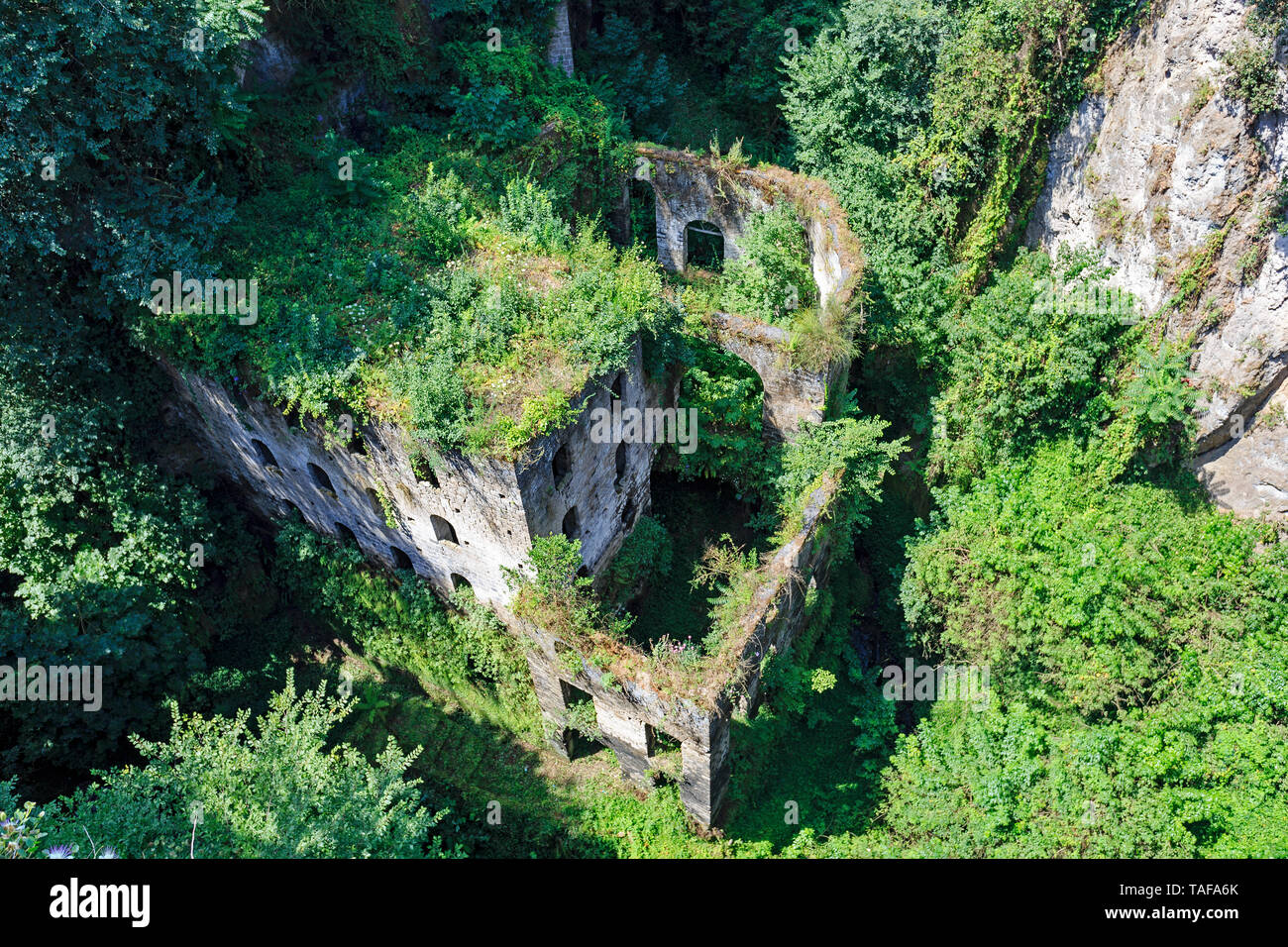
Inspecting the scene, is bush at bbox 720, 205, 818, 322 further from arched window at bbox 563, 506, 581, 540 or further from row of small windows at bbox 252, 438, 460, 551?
row of small windows at bbox 252, 438, 460, 551

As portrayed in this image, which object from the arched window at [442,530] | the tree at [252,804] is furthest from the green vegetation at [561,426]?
the arched window at [442,530]

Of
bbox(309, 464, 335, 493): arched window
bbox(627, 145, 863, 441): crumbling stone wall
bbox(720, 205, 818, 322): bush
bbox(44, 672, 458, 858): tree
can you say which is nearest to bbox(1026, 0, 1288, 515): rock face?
bbox(627, 145, 863, 441): crumbling stone wall

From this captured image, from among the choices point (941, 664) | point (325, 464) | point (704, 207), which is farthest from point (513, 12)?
point (941, 664)

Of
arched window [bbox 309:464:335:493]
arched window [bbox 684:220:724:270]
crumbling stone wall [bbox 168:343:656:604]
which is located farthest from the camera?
arched window [bbox 684:220:724:270]

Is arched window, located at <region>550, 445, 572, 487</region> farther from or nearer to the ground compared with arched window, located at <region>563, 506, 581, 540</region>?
farther from the ground

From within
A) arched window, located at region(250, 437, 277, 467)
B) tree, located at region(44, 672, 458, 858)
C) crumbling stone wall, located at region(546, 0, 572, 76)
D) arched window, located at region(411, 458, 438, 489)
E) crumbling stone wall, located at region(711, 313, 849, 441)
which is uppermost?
crumbling stone wall, located at region(546, 0, 572, 76)

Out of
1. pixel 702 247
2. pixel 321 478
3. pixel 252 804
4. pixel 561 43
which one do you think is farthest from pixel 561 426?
pixel 561 43

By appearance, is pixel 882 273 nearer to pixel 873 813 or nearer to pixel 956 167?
pixel 956 167
